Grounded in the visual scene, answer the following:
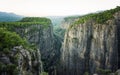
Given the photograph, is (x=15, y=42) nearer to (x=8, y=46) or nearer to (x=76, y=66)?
(x=8, y=46)

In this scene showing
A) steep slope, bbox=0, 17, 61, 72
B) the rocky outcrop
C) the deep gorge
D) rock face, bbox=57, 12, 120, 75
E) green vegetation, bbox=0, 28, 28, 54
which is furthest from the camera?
the rocky outcrop

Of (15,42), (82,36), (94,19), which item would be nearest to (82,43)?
(82,36)

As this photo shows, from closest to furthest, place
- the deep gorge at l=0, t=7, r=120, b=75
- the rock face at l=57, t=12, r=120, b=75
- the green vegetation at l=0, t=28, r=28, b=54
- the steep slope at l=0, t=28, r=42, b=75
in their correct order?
1. the steep slope at l=0, t=28, r=42, b=75
2. the green vegetation at l=0, t=28, r=28, b=54
3. the deep gorge at l=0, t=7, r=120, b=75
4. the rock face at l=57, t=12, r=120, b=75

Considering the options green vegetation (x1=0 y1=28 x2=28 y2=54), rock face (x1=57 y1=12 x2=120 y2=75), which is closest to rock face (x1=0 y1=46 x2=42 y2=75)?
green vegetation (x1=0 y1=28 x2=28 y2=54)

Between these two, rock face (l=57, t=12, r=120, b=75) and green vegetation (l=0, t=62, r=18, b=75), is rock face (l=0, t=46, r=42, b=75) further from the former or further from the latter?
rock face (l=57, t=12, r=120, b=75)

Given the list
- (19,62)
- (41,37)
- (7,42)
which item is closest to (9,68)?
(19,62)

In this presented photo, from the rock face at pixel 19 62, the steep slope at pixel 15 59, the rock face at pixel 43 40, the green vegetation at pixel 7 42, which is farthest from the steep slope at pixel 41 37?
the rock face at pixel 19 62

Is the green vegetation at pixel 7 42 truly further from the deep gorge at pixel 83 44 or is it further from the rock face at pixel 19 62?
the rock face at pixel 19 62
